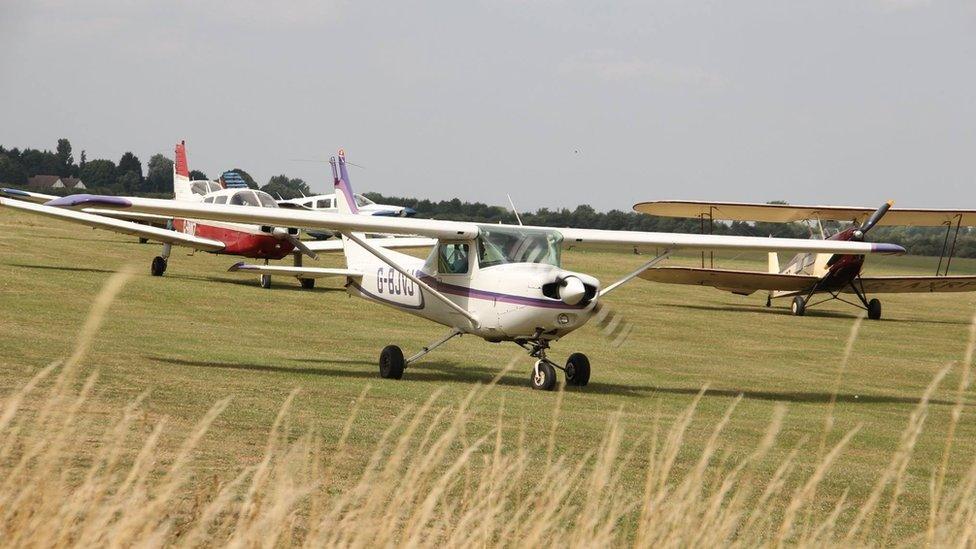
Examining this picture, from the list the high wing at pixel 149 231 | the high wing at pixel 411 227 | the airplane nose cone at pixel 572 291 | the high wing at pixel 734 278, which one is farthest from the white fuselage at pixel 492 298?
the high wing at pixel 734 278

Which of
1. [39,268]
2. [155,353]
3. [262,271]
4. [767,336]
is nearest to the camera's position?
[155,353]

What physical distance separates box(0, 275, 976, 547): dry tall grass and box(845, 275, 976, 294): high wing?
19846mm

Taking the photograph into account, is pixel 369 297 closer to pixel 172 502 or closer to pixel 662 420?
pixel 662 420

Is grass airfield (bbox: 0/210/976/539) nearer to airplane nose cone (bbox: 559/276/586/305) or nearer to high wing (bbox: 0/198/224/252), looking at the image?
high wing (bbox: 0/198/224/252)

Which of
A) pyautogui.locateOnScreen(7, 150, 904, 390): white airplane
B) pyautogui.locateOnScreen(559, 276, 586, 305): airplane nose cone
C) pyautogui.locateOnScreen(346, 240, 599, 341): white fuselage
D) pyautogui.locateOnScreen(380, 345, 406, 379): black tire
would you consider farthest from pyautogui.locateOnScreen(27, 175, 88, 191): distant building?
pyautogui.locateOnScreen(559, 276, 586, 305): airplane nose cone

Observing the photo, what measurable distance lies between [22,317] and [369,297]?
15.5 feet

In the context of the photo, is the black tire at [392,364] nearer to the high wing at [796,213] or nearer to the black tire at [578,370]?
the black tire at [578,370]

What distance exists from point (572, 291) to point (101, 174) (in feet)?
418

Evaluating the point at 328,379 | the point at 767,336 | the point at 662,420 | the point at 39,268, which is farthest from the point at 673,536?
the point at 39,268

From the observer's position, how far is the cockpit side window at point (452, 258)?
12.6 metres

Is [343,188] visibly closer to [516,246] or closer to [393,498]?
[516,246]

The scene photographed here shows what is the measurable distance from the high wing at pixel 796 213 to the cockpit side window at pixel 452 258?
47.7ft

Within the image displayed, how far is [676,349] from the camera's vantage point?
17.7m

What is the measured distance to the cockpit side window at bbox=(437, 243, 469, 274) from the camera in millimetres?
12594
